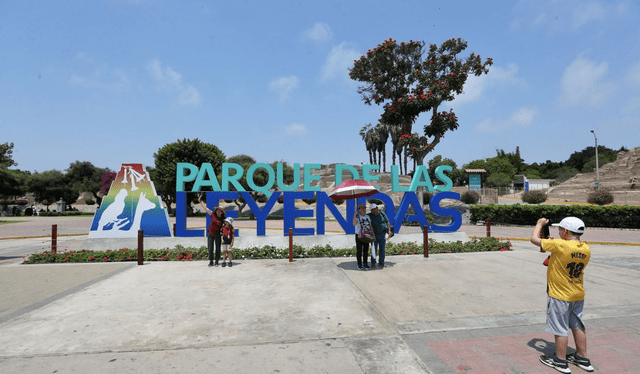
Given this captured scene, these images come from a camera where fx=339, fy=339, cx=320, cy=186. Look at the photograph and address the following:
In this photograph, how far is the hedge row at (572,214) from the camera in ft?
70.0

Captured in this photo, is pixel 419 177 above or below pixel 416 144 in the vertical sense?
below

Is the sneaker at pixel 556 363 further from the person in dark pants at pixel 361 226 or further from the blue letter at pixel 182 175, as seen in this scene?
the blue letter at pixel 182 175

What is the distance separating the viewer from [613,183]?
58688 mm

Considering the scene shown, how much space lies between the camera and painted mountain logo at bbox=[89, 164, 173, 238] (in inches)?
490

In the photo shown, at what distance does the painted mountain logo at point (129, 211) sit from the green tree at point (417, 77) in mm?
19519

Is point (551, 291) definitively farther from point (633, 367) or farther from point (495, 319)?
point (495, 319)

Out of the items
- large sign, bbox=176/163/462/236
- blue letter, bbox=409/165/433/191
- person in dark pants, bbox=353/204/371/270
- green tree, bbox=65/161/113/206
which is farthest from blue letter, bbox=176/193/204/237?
green tree, bbox=65/161/113/206

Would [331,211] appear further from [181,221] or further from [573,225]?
[573,225]

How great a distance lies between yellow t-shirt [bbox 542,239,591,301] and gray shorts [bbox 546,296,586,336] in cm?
8

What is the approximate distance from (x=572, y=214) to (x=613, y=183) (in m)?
50.3

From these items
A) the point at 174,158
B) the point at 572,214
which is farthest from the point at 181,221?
the point at 174,158

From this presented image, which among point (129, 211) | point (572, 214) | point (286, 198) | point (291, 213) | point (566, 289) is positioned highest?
point (286, 198)

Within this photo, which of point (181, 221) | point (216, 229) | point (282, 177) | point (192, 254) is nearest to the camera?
point (216, 229)

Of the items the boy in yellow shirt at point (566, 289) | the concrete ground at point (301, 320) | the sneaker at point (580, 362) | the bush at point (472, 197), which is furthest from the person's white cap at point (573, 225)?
the bush at point (472, 197)
